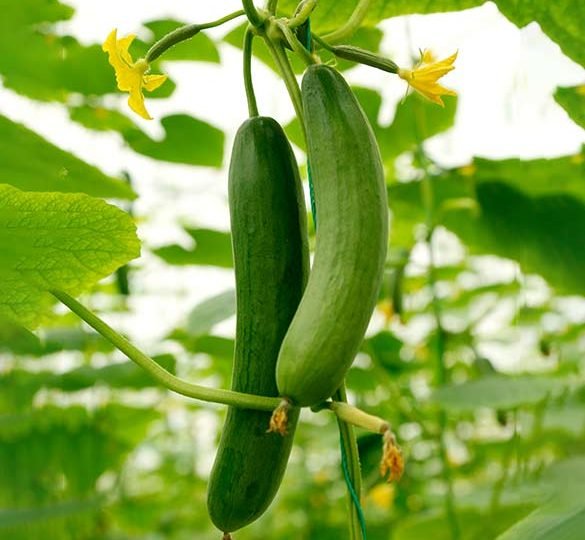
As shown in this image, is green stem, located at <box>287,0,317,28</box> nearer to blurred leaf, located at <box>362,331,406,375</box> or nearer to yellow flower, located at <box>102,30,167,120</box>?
yellow flower, located at <box>102,30,167,120</box>

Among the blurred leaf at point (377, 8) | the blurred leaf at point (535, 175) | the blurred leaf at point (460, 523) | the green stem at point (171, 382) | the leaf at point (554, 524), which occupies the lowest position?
the blurred leaf at point (460, 523)

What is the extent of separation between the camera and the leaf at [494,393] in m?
1.64

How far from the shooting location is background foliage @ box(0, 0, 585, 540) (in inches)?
43.5

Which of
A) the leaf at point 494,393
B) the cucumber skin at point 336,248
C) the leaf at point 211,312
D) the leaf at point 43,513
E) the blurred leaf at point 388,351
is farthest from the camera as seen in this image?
the blurred leaf at point 388,351

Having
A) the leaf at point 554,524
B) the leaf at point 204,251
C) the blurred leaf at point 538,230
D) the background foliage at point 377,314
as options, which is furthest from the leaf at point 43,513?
the leaf at point 554,524

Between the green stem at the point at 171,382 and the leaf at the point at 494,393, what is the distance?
79 centimetres

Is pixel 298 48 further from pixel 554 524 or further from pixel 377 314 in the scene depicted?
pixel 377 314

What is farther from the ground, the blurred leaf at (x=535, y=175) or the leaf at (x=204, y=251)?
the blurred leaf at (x=535, y=175)

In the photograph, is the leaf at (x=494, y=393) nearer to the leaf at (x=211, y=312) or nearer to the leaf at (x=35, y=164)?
the leaf at (x=211, y=312)

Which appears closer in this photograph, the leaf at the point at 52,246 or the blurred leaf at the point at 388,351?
the leaf at the point at 52,246

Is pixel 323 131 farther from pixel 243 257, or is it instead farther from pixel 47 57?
pixel 47 57

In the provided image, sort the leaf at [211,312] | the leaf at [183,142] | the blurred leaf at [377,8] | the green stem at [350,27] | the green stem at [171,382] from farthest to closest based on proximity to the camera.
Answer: the leaf at [183,142]
the leaf at [211,312]
the blurred leaf at [377,8]
the green stem at [350,27]
the green stem at [171,382]

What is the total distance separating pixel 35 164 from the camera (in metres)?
1.32

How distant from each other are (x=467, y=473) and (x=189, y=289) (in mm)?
1321
